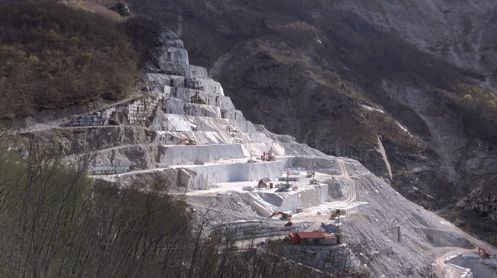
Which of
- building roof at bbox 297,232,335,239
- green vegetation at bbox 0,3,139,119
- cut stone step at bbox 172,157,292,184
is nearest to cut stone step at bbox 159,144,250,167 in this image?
cut stone step at bbox 172,157,292,184

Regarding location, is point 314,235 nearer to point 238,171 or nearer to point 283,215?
point 283,215

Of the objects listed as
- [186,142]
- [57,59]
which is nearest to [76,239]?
[186,142]

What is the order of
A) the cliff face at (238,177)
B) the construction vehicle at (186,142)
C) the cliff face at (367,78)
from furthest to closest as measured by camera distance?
1. the cliff face at (367,78)
2. the construction vehicle at (186,142)
3. the cliff face at (238,177)

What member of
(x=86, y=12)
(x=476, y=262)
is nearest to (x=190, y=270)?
(x=476, y=262)

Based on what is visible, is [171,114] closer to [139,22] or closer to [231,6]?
[139,22]

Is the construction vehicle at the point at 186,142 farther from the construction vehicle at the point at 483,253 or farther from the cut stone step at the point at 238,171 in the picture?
the construction vehicle at the point at 483,253

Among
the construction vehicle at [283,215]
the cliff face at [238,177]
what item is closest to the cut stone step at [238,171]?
the cliff face at [238,177]
